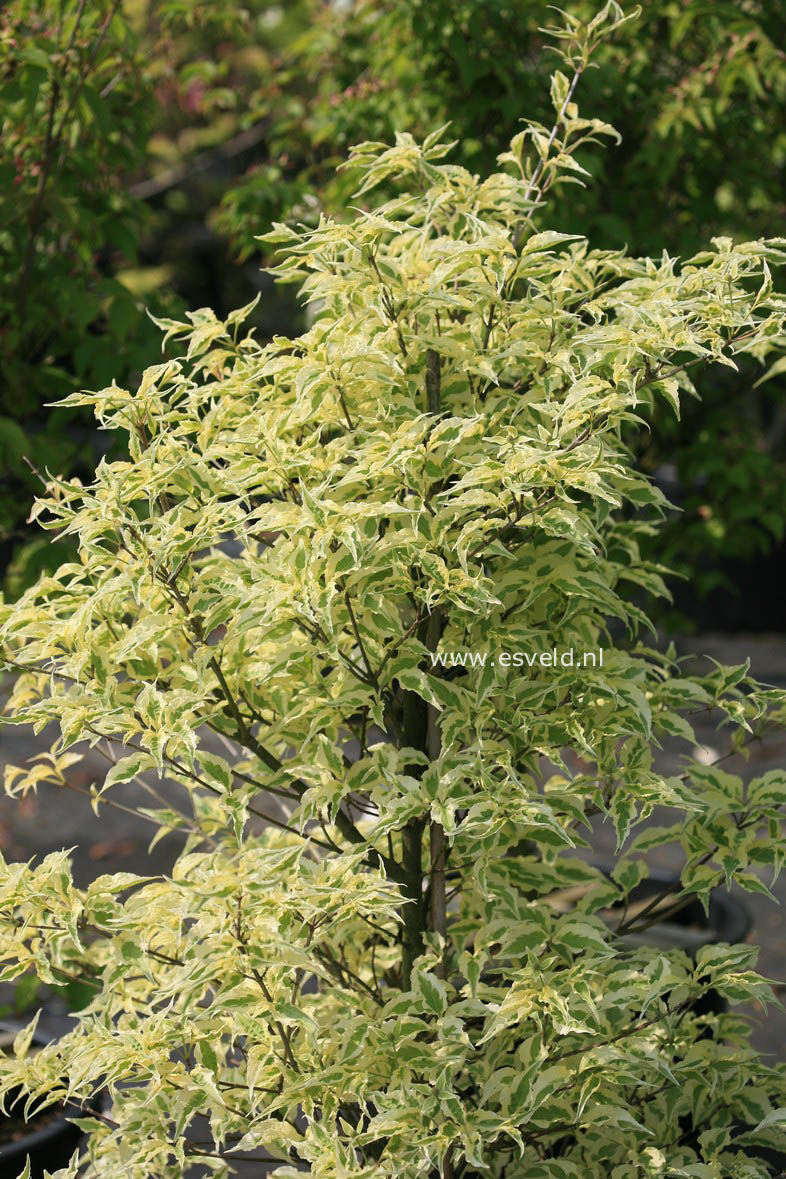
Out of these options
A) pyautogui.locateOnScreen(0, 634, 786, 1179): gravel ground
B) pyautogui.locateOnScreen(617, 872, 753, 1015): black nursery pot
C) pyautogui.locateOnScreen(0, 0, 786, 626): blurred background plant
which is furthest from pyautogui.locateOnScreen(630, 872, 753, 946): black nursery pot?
pyautogui.locateOnScreen(0, 0, 786, 626): blurred background plant

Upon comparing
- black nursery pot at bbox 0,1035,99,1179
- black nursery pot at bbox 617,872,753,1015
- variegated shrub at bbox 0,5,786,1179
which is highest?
variegated shrub at bbox 0,5,786,1179

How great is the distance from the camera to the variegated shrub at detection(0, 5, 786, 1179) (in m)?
1.59

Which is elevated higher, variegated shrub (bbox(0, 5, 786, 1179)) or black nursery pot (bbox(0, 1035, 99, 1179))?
variegated shrub (bbox(0, 5, 786, 1179))

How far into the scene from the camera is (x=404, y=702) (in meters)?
1.96

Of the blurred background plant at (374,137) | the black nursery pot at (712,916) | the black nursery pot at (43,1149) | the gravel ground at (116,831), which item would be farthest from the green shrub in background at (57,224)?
the black nursery pot at (712,916)

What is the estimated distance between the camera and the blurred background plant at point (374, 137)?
115 inches

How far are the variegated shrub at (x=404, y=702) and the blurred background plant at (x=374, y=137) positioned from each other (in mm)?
1094

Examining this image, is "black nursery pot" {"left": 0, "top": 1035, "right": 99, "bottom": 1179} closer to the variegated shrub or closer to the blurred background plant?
the variegated shrub

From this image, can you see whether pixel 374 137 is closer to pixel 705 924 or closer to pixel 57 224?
pixel 57 224

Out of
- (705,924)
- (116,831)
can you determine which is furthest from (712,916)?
(116,831)

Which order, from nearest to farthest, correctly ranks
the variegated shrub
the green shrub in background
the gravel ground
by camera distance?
the variegated shrub → the green shrub in background → the gravel ground

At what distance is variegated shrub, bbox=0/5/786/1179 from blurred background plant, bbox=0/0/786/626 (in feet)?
3.59

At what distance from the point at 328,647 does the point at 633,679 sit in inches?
18.4

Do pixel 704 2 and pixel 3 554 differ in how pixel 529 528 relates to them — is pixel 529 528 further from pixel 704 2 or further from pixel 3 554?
pixel 3 554
